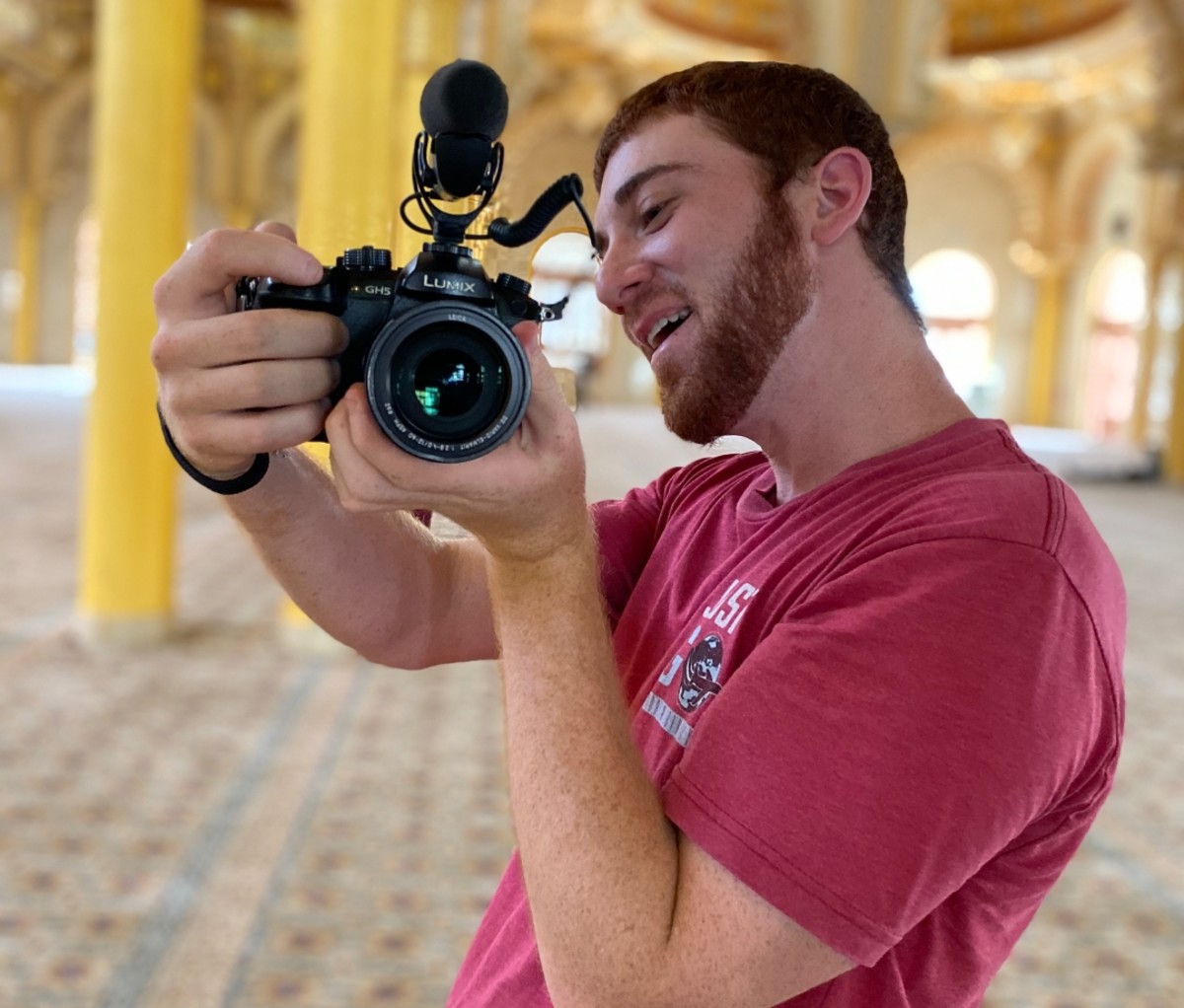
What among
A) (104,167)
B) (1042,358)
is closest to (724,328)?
(104,167)

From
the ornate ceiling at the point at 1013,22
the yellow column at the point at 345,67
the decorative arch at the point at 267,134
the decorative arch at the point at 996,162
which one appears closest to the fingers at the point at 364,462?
the yellow column at the point at 345,67

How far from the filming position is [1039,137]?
19.1m

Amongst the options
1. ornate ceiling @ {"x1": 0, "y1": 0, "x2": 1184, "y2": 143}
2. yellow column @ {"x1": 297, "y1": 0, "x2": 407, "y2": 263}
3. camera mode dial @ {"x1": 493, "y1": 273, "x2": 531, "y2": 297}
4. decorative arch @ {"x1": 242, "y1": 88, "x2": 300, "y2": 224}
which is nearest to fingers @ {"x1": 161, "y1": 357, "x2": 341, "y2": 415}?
camera mode dial @ {"x1": 493, "y1": 273, "x2": 531, "y2": 297}

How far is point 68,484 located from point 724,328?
28.5 ft

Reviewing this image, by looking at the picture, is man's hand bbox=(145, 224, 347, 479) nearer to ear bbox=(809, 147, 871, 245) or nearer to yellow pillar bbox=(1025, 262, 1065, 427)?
ear bbox=(809, 147, 871, 245)

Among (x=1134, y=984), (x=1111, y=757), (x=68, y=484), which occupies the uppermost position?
(x=1111, y=757)

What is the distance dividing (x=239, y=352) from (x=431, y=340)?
0.15m

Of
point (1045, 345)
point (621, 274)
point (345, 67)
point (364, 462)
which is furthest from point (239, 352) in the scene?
point (1045, 345)

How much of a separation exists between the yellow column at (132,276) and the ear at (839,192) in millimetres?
3626

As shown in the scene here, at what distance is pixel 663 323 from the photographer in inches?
39.1

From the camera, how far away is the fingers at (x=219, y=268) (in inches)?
34.4

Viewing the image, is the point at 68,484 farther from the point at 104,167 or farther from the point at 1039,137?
the point at 1039,137

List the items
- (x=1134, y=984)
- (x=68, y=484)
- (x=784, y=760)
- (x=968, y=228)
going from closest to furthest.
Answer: (x=784, y=760) < (x=1134, y=984) < (x=68, y=484) < (x=968, y=228)

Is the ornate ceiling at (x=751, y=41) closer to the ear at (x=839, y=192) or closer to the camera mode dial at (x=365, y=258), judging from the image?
the ear at (x=839, y=192)
